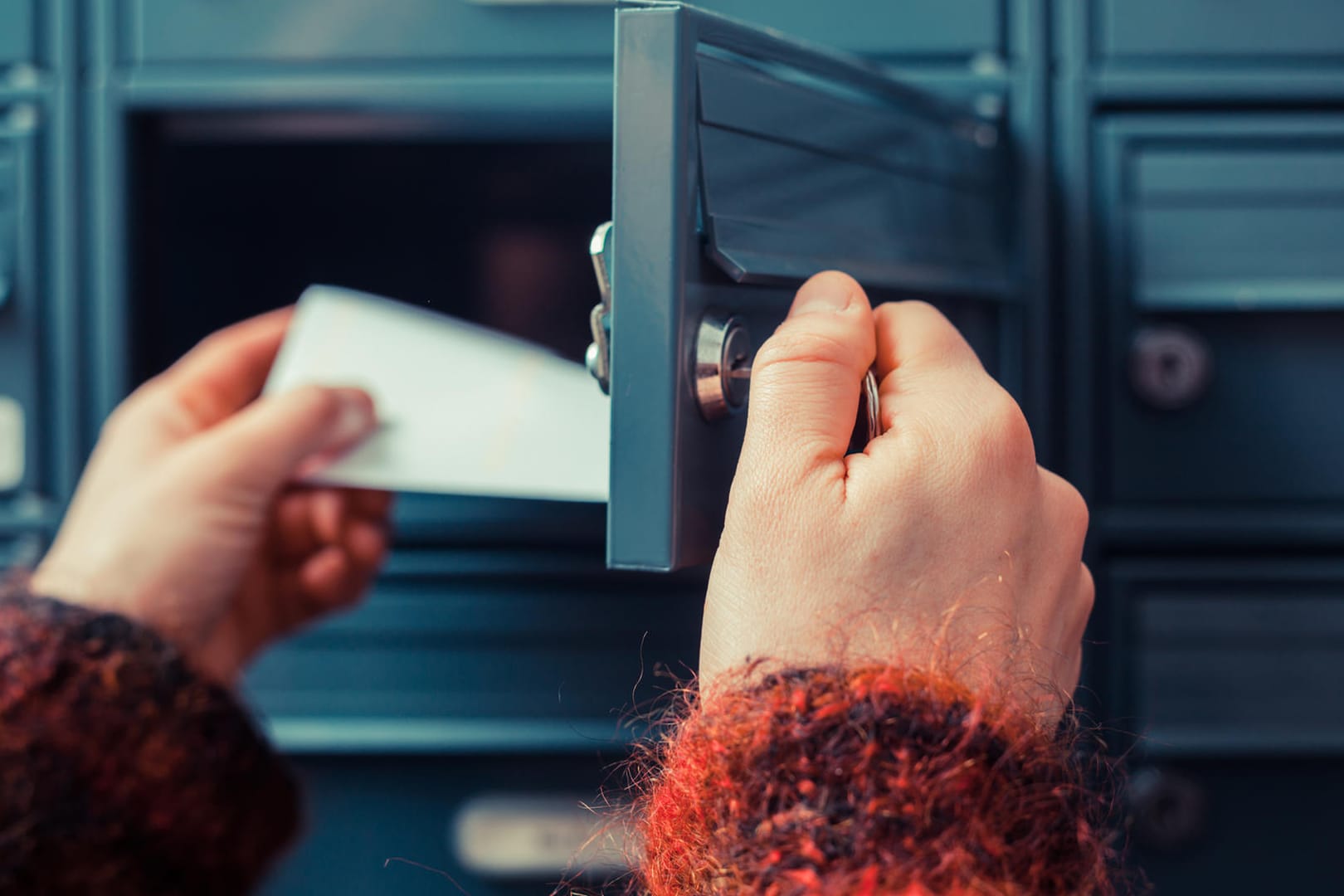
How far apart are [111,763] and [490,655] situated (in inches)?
10.3

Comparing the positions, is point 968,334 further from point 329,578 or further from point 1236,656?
point 329,578

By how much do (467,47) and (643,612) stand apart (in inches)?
16.8

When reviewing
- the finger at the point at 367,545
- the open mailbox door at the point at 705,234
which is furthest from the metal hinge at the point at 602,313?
the finger at the point at 367,545

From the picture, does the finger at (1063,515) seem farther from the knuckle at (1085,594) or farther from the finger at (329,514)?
the finger at (329,514)

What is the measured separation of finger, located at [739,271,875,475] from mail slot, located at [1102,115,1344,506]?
377 mm

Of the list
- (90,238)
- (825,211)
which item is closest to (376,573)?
(90,238)

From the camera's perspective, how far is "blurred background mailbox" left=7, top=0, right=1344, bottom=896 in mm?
679

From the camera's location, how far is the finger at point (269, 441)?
0.68 m

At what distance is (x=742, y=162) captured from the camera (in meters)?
0.43

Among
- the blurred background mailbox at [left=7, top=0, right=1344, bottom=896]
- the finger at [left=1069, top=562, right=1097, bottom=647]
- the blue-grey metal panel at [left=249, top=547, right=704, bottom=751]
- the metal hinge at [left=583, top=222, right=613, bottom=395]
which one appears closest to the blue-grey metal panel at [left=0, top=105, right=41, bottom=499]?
the blurred background mailbox at [left=7, top=0, right=1344, bottom=896]

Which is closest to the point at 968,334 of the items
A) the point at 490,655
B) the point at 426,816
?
the point at 490,655

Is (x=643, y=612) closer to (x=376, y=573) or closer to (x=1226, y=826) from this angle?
(x=376, y=573)

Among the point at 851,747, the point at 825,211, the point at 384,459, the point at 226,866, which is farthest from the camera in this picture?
the point at 384,459

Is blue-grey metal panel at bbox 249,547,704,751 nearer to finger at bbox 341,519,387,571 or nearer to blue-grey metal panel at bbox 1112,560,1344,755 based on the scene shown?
finger at bbox 341,519,387,571
